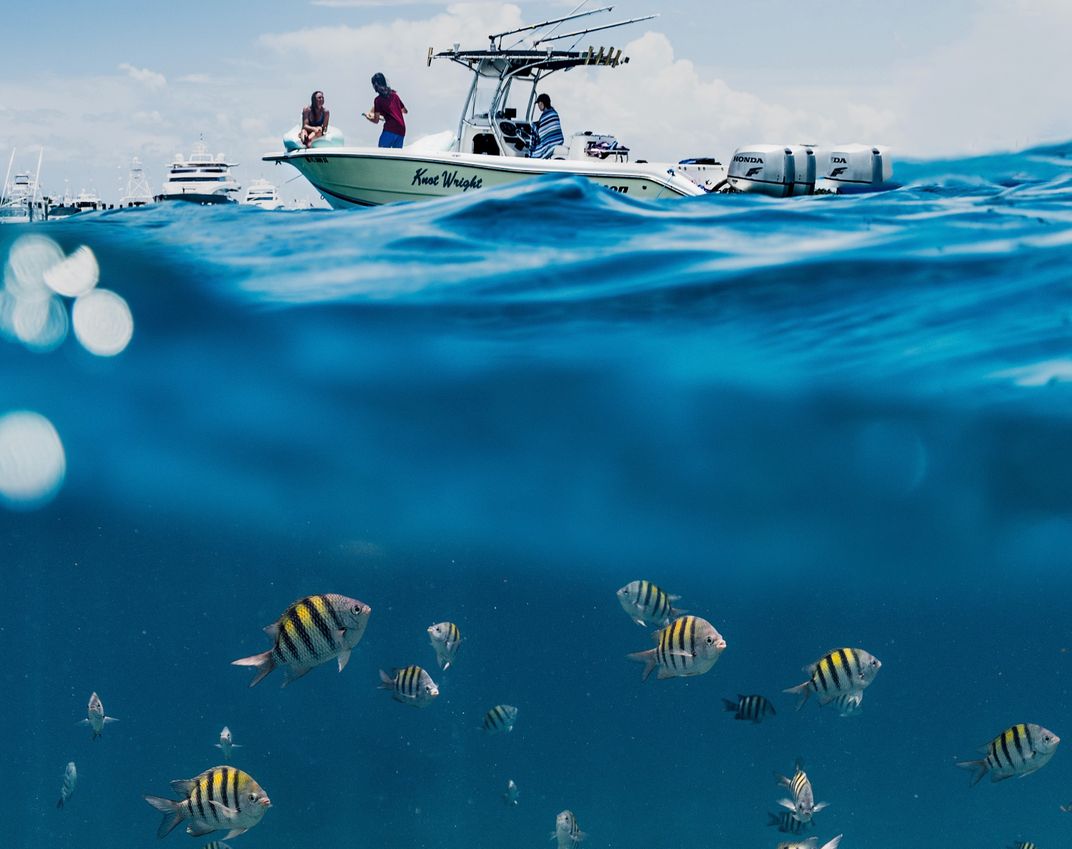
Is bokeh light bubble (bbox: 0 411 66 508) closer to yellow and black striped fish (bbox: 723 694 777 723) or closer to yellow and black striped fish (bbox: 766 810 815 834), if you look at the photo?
yellow and black striped fish (bbox: 723 694 777 723)

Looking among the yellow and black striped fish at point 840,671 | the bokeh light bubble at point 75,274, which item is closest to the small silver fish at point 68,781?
the yellow and black striped fish at point 840,671

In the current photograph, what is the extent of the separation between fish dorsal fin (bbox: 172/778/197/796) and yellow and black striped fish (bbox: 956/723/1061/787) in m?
4.55

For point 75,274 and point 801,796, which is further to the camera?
point 75,274

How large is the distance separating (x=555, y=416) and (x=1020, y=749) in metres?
11.6

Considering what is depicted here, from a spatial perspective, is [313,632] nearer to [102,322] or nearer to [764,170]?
[102,322]

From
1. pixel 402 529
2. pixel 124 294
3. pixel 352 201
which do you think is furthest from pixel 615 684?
pixel 124 294

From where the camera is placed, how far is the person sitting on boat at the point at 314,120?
1916 centimetres

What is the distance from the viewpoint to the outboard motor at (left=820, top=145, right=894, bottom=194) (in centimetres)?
1702

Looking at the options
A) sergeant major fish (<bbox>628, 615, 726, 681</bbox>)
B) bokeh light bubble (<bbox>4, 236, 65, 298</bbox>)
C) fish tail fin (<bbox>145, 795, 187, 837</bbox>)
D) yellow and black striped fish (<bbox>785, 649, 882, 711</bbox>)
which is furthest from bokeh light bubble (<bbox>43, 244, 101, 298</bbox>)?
yellow and black striped fish (<bbox>785, 649, 882, 711</bbox>)

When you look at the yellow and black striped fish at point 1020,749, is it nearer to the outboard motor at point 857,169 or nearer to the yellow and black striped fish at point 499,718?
the yellow and black striped fish at point 499,718

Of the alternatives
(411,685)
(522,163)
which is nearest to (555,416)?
(522,163)

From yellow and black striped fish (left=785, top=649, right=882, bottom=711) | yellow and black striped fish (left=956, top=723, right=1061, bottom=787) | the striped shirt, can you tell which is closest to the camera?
yellow and black striped fish (left=956, top=723, right=1061, bottom=787)

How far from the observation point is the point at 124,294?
14641mm

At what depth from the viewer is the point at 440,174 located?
17812mm
